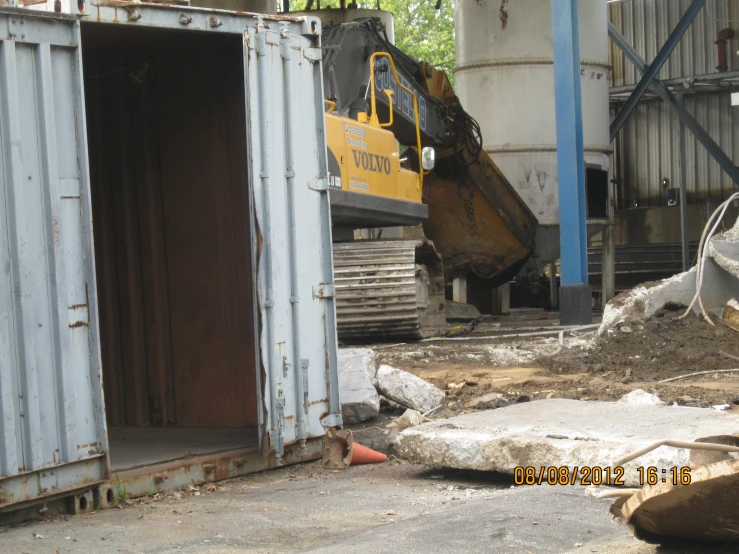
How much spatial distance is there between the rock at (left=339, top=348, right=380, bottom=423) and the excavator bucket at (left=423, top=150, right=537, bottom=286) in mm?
7667

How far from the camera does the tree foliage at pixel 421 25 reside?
1499 inches

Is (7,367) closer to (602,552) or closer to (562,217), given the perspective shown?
(602,552)

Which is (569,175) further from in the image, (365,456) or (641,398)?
(365,456)

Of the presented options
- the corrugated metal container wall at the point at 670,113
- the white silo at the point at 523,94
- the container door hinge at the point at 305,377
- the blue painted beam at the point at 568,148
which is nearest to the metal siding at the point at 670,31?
the corrugated metal container wall at the point at 670,113

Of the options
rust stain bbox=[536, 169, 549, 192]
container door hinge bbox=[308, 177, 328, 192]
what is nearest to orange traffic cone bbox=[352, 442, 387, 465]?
container door hinge bbox=[308, 177, 328, 192]

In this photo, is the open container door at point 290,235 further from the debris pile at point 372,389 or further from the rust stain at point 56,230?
the rust stain at point 56,230

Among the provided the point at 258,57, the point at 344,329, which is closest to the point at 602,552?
the point at 258,57

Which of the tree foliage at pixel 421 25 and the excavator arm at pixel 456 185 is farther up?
the tree foliage at pixel 421 25

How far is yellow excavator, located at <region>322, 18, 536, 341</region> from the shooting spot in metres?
10.7

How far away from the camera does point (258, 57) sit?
5992mm

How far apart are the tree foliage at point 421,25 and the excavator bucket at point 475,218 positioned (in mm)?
23198

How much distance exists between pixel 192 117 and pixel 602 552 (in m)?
4.32

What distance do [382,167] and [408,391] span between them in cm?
406

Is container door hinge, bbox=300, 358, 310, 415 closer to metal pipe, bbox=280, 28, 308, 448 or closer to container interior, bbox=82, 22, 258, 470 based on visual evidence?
metal pipe, bbox=280, 28, 308, 448
